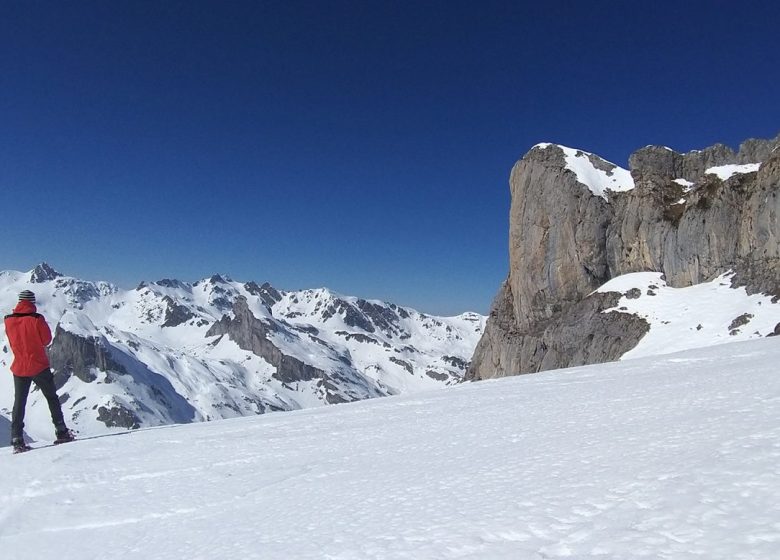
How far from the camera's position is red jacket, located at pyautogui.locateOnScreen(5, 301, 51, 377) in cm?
1143

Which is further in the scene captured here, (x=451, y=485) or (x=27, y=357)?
(x=27, y=357)

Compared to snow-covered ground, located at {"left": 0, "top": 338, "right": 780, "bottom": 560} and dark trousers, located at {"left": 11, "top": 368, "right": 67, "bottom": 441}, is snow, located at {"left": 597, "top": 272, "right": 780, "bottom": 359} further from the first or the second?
dark trousers, located at {"left": 11, "top": 368, "right": 67, "bottom": 441}

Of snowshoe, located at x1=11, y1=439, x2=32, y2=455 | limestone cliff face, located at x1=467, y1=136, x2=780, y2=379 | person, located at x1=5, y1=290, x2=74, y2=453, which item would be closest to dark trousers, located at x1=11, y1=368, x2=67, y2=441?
person, located at x1=5, y1=290, x2=74, y2=453

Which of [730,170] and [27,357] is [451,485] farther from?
[730,170]

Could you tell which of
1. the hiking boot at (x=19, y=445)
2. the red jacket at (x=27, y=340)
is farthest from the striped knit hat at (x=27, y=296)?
the hiking boot at (x=19, y=445)

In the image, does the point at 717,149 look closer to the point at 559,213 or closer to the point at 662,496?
the point at 559,213

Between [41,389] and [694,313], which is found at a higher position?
[694,313]

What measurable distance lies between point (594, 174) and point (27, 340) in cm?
8084

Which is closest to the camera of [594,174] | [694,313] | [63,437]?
[63,437]

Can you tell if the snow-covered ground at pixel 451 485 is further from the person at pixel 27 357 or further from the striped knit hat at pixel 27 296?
the striped knit hat at pixel 27 296

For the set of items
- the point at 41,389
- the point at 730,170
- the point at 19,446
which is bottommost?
the point at 19,446

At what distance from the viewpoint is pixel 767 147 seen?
6194cm

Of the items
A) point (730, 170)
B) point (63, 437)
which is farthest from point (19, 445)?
point (730, 170)

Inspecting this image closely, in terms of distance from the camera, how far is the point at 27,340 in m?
11.5
